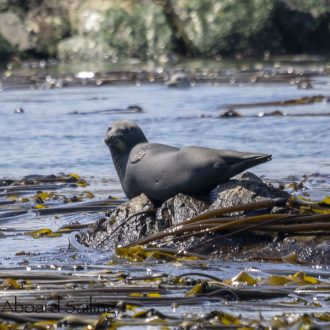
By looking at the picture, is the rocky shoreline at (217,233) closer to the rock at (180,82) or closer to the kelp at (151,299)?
the kelp at (151,299)

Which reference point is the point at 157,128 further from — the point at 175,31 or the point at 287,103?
the point at 175,31

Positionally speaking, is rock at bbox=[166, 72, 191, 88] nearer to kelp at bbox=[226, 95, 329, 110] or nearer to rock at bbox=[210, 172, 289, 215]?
kelp at bbox=[226, 95, 329, 110]

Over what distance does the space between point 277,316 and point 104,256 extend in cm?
176

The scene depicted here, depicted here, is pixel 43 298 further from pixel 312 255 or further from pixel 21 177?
pixel 21 177

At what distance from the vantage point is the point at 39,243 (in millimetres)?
6215

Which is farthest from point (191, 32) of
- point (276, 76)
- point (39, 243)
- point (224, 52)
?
point (39, 243)

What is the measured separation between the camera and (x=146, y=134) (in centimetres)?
1216

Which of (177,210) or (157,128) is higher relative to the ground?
(177,210)

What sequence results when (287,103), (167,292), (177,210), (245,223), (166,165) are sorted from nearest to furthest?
(167,292) < (245,223) < (177,210) < (166,165) < (287,103)

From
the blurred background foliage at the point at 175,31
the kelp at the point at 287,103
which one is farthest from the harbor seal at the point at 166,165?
the blurred background foliage at the point at 175,31

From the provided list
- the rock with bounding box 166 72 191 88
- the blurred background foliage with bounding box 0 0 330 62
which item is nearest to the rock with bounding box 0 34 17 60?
the blurred background foliage with bounding box 0 0 330 62

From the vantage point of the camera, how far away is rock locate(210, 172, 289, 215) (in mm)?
5756

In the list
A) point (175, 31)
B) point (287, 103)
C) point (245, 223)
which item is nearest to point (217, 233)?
point (245, 223)

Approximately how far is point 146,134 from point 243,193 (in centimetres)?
644
